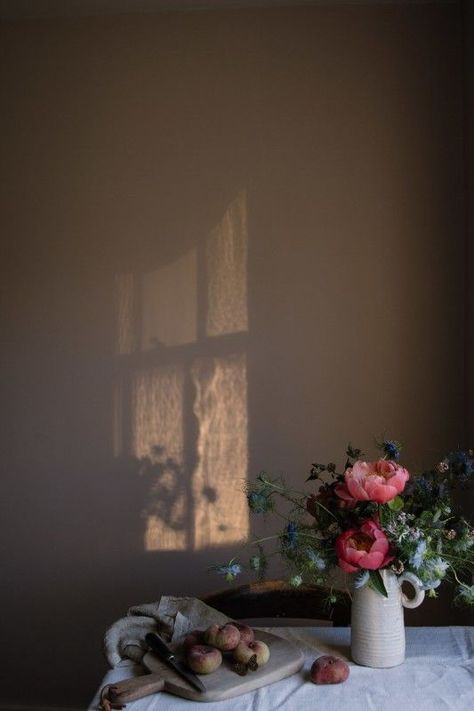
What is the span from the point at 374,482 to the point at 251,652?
0.44m

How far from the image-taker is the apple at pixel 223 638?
1.48 meters

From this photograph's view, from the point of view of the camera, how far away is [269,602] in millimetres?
1894

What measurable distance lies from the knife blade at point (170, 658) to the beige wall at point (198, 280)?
1.19 metres

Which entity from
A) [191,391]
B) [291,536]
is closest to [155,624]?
[291,536]

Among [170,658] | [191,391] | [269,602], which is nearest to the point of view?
[170,658]

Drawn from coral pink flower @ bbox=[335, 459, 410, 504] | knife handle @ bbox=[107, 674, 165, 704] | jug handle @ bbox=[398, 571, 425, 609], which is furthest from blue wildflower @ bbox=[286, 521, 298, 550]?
knife handle @ bbox=[107, 674, 165, 704]

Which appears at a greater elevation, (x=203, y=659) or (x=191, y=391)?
(x=191, y=391)

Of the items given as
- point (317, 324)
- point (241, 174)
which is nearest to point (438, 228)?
point (317, 324)

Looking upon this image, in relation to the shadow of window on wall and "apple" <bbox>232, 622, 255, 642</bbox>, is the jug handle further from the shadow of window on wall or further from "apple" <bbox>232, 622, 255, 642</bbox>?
the shadow of window on wall

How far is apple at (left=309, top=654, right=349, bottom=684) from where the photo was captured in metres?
1.43

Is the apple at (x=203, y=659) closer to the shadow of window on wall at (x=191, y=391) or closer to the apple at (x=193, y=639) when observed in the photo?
the apple at (x=193, y=639)

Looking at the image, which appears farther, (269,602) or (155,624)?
(269,602)

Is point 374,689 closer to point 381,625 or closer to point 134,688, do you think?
point 381,625

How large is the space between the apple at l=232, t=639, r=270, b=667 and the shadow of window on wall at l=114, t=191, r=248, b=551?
1217 millimetres
